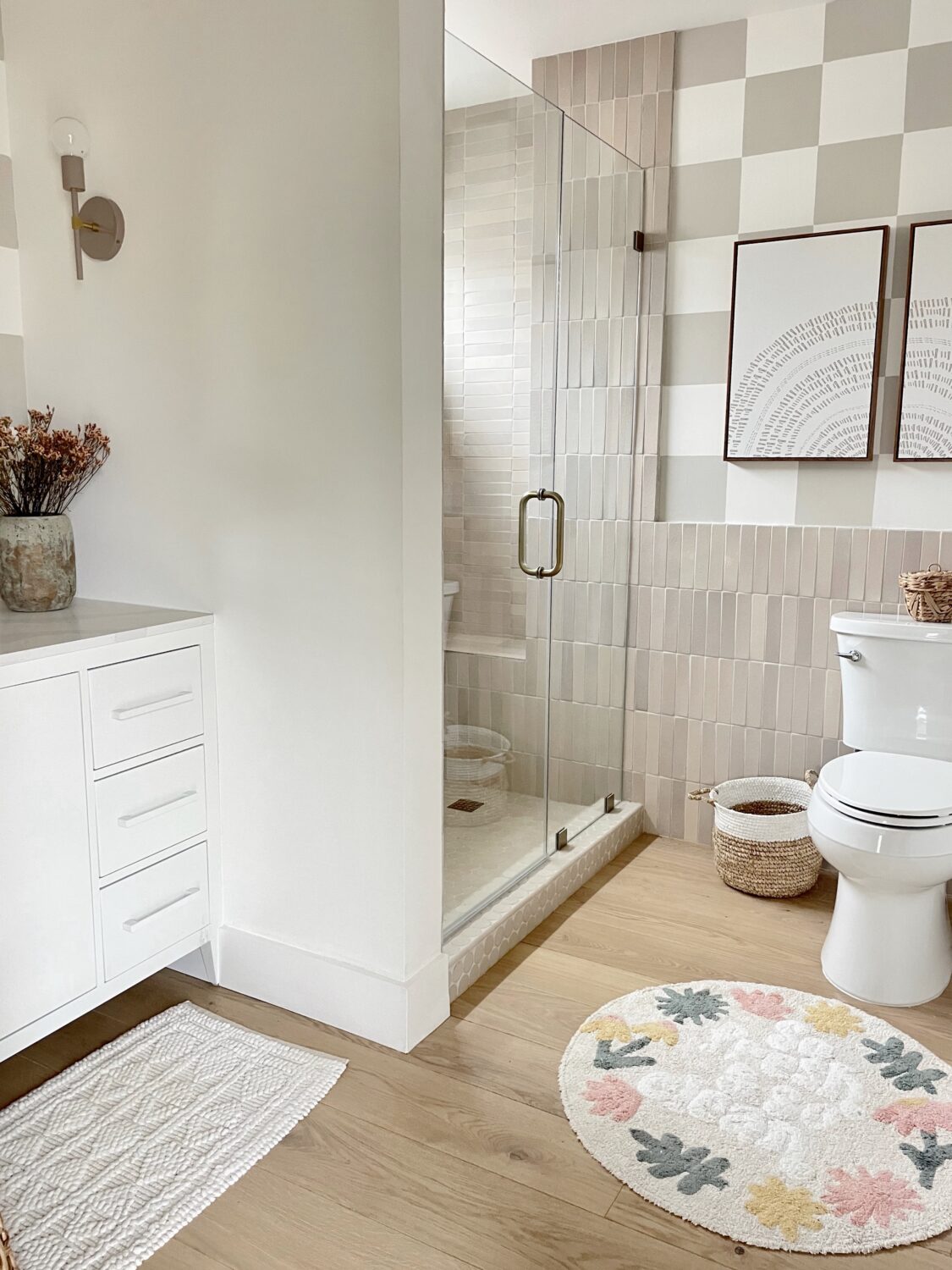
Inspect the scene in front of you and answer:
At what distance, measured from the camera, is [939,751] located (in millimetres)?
2428

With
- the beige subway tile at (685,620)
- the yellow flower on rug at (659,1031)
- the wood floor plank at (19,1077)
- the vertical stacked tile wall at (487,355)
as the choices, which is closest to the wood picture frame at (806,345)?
the beige subway tile at (685,620)

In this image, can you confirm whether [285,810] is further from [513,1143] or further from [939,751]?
[939,751]

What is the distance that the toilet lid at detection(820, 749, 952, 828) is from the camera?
206cm

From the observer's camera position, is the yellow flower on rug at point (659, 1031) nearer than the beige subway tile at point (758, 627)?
Yes

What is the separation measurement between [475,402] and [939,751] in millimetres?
1455

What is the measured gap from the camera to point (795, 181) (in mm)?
2668

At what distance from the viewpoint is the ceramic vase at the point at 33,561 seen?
6.82 feet

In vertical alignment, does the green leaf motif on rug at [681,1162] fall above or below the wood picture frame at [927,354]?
below

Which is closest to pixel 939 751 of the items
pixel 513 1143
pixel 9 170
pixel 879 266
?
pixel 879 266

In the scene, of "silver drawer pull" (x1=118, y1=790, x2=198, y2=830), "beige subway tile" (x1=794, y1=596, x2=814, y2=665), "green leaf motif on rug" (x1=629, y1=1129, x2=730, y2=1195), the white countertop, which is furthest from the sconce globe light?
"green leaf motif on rug" (x1=629, y1=1129, x2=730, y2=1195)

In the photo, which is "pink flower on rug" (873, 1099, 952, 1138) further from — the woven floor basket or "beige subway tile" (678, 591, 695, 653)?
"beige subway tile" (678, 591, 695, 653)

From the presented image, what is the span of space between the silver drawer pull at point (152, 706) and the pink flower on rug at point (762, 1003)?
4.56 feet

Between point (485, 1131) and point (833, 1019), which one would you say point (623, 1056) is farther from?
point (833, 1019)

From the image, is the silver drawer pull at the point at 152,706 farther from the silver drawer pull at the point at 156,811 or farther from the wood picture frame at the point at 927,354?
the wood picture frame at the point at 927,354
